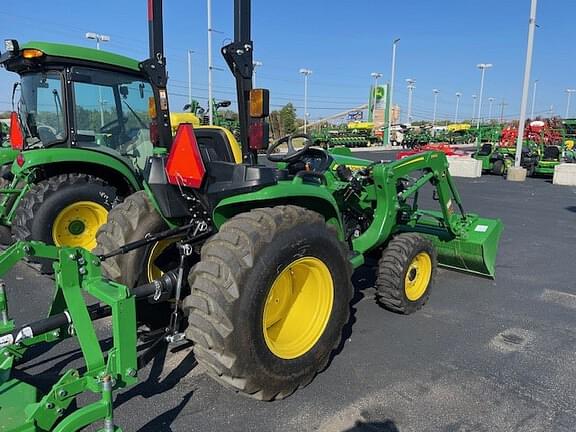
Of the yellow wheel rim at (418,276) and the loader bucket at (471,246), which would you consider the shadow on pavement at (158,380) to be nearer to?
the yellow wheel rim at (418,276)

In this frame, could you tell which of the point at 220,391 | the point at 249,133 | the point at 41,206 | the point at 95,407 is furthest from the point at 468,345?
the point at 41,206

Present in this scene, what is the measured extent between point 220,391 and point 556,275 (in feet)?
14.7

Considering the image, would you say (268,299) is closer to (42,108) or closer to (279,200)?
(279,200)

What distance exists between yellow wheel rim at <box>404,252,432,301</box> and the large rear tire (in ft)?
4.69

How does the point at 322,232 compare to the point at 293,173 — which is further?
the point at 293,173

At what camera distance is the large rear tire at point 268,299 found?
240 cm

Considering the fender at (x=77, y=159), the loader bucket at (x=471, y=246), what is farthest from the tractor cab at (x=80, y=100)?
the loader bucket at (x=471, y=246)

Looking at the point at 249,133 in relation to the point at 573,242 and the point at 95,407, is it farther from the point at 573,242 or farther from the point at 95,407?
the point at 573,242

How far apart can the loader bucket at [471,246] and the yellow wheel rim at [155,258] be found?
306 centimetres

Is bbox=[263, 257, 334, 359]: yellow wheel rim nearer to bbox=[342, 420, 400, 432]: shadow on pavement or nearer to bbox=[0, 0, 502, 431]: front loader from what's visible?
bbox=[0, 0, 502, 431]: front loader

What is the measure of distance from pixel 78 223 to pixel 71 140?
3.25 feet

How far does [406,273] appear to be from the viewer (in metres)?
4.12

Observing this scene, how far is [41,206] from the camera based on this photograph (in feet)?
16.2

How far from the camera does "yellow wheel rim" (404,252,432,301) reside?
14.2 ft
